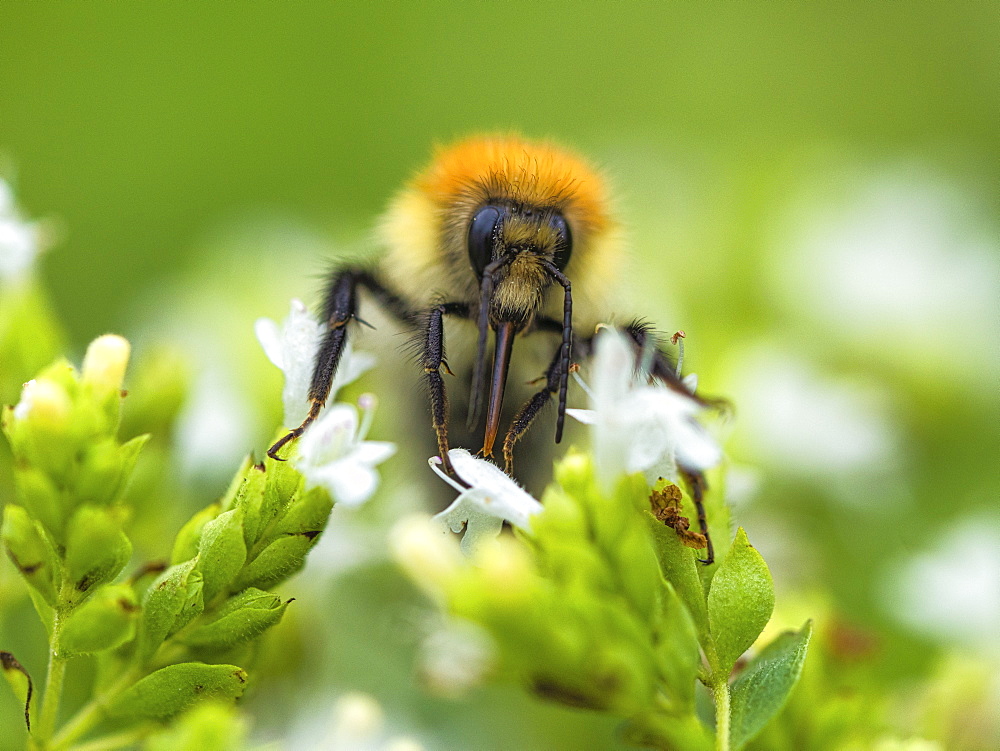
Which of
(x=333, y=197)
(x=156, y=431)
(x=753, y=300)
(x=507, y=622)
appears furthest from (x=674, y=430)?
(x=333, y=197)

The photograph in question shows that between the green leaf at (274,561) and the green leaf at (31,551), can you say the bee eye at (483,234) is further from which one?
the green leaf at (31,551)

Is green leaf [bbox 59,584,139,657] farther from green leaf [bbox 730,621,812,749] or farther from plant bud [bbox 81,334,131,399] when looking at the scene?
green leaf [bbox 730,621,812,749]

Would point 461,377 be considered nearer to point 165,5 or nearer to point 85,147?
point 85,147

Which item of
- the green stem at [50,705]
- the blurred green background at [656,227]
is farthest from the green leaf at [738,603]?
A: the green stem at [50,705]

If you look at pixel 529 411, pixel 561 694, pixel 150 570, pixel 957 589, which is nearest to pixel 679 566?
pixel 561 694

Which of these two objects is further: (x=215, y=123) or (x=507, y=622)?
(x=215, y=123)
